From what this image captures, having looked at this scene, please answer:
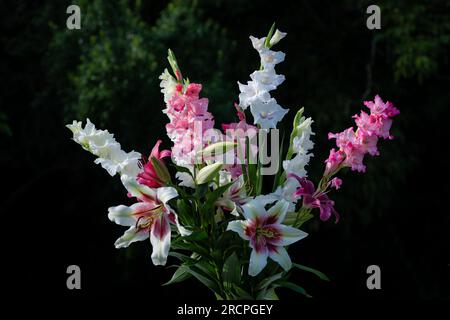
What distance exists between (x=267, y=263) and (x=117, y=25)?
3.35 metres

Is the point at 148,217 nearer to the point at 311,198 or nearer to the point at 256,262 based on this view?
the point at 256,262

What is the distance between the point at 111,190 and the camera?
16.6 ft

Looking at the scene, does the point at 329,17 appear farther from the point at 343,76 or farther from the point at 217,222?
the point at 217,222

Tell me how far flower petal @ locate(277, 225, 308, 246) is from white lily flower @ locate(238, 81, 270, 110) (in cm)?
28

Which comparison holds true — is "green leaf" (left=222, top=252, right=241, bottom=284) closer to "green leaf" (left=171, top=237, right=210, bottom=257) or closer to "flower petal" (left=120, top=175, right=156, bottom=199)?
"green leaf" (left=171, top=237, right=210, bottom=257)

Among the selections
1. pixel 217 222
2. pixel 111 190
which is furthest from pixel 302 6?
pixel 217 222

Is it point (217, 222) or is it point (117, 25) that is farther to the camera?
point (117, 25)

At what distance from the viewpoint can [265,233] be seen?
1.63 metres

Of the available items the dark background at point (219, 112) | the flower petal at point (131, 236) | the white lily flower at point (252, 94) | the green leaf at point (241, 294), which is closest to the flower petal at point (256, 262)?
the green leaf at point (241, 294)

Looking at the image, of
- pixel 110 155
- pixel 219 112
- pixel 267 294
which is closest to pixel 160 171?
pixel 110 155

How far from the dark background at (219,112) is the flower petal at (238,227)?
2977 mm

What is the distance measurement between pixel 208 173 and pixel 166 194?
102 mm

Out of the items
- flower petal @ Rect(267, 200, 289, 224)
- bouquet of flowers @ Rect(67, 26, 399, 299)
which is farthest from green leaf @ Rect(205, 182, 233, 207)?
flower petal @ Rect(267, 200, 289, 224)

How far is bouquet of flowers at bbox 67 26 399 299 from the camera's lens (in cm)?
161
